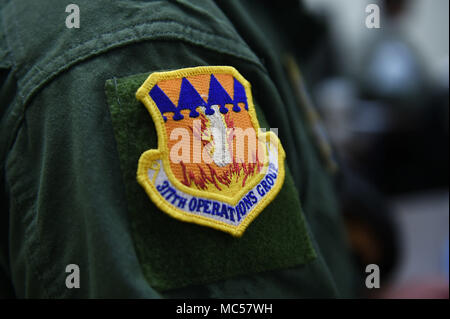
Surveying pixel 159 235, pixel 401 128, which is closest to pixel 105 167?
pixel 159 235

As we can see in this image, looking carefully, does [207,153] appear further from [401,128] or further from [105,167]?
[401,128]

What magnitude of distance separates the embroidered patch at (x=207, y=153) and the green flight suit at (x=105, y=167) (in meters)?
0.01

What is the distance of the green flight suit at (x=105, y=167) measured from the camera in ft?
1.22

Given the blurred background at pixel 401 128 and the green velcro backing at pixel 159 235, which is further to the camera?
the blurred background at pixel 401 128

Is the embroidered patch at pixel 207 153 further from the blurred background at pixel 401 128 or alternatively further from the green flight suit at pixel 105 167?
the blurred background at pixel 401 128

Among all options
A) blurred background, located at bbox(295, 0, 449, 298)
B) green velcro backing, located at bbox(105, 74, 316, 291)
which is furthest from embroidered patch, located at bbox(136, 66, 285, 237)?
blurred background, located at bbox(295, 0, 449, 298)

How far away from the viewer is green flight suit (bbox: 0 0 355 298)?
371mm

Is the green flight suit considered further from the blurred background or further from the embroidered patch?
the blurred background

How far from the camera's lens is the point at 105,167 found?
37 cm

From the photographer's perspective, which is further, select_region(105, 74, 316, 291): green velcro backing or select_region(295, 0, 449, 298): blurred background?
select_region(295, 0, 449, 298): blurred background

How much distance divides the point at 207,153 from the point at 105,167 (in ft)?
0.30

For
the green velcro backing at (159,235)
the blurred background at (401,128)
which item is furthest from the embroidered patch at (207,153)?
the blurred background at (401,128)

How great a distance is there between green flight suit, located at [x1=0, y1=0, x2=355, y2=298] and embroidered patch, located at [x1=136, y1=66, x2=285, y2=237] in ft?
0.05
